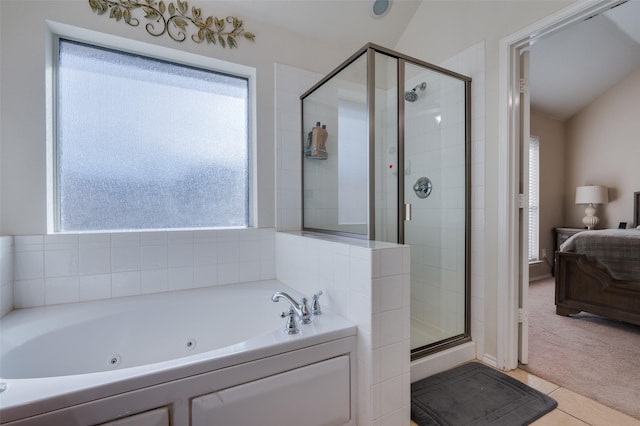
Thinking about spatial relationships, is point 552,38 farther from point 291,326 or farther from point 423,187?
point 291,326

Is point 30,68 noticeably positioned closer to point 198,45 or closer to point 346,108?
point 198,45

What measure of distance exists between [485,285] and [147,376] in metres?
1.98

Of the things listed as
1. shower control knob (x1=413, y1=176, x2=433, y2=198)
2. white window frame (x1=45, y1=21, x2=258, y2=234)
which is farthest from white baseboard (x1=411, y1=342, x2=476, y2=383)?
Result: white window frame (x1=45, y1=21, x2=258, y2=234)

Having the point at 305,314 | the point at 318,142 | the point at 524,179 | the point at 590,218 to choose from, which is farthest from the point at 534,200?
the point at 305,314

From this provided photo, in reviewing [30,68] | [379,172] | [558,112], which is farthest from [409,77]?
[558,112]

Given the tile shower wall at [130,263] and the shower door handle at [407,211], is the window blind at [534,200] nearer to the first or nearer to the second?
the shower door handle at [407,211]

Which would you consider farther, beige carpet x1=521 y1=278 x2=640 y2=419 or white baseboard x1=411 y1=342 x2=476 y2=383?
white baseboard x1=411 y1=342 x2=476 y2=383

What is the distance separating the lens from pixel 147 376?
0.95 m

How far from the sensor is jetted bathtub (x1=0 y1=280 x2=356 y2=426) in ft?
2.97

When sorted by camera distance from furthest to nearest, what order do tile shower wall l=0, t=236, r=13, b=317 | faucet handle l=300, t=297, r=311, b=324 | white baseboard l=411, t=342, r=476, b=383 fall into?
white baseboard l=411, t=342, r=476, b=383
tile shower wall l=0, t=236, r=13, b=317
faucet handle l=300, t=297, r=311, b=324

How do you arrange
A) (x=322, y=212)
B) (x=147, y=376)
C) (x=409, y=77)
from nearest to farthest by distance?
(x=147, y=376) → (x=409, y=77) → (x=322, y=212)

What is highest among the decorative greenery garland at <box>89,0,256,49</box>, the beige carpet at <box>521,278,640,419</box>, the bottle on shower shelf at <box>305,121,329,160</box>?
the decorative greenery garland at <box>89,0,256,49</box>

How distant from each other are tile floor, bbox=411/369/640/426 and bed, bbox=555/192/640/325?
141 centimetres

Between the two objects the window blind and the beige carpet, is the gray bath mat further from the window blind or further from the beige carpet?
the window blind
